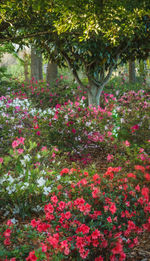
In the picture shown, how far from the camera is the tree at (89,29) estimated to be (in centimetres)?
436

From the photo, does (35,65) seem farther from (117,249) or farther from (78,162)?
(117,249)

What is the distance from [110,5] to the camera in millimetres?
4359

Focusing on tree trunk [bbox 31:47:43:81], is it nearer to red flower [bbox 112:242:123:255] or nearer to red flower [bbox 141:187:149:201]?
red flower [bbox 141:187:149:201]

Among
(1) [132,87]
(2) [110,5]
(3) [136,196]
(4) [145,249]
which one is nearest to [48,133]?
(2) [110,5]

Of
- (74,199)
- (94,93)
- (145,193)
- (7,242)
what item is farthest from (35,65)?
(7,242)

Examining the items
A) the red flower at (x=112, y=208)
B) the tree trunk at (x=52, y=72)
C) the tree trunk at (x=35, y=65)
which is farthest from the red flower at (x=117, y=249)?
the tree trunk at (x=35, y=65)

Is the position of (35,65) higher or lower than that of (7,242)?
higher

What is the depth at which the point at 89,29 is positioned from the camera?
14.6ft

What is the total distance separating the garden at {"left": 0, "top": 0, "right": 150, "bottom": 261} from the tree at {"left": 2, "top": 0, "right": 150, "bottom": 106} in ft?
0.07

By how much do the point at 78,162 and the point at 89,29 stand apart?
2.32 m

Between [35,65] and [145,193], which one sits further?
[35,65]

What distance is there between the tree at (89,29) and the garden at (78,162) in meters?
0.02

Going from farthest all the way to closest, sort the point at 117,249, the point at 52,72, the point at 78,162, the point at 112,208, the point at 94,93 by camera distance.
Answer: the point at 52,72 → the point at 94,93 → the point at 78,162 → the point at 112,208 → the point at 117,249

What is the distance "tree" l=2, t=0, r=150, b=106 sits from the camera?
436cm
